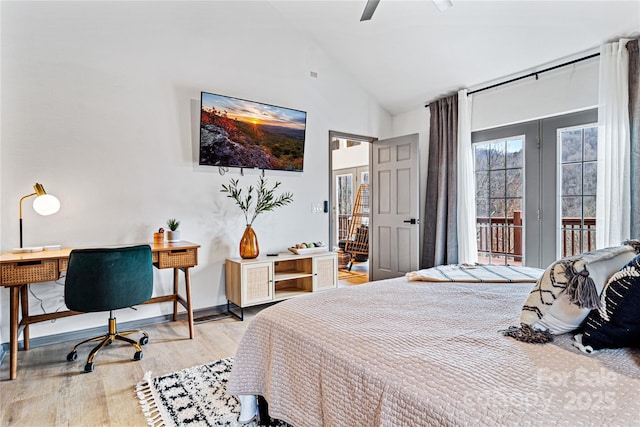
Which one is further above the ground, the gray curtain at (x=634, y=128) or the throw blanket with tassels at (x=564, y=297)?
the gray curtain at (x=634, y=128)

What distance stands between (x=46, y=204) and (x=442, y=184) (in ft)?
13.0

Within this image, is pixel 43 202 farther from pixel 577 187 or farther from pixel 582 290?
pixel 577 187

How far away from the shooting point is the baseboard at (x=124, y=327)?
9.39 feet

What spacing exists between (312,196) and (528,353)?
11.4ft

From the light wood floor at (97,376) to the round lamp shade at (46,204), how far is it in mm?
1089

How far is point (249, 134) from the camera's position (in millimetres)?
3820

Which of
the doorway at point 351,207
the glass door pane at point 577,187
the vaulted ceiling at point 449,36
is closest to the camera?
the vaulted ceiling at point 449,36

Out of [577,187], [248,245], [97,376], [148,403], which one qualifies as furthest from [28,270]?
[577,187]

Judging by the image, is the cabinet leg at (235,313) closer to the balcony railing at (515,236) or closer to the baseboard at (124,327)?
the baseboard at (124,327)

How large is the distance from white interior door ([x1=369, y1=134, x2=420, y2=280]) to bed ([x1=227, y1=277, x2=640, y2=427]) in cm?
271

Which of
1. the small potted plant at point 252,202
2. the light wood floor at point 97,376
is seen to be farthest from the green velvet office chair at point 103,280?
the small potted plant at point 252,202

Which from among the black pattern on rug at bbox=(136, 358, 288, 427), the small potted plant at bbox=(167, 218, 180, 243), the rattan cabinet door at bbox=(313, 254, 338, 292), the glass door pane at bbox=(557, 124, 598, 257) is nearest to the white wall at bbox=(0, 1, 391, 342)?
the small potted plant at bbox=(167, 218, 180, 243)

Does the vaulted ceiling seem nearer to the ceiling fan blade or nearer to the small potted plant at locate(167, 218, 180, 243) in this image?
the ceiling fan blade

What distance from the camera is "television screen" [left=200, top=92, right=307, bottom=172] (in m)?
3.56
